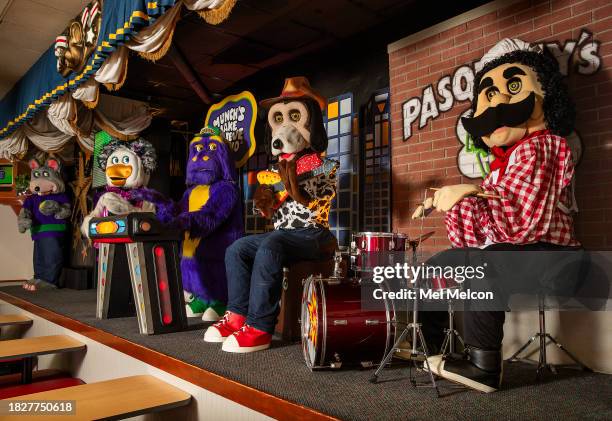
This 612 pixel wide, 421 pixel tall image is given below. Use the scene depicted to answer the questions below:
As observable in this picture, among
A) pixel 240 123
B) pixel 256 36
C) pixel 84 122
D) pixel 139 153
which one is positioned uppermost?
pixel 256 36

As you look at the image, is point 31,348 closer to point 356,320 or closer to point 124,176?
point 124,176

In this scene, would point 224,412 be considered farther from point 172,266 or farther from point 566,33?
point 566,33

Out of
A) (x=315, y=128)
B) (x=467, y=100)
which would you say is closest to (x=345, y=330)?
(x=315, y=128)

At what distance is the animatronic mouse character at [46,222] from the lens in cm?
475

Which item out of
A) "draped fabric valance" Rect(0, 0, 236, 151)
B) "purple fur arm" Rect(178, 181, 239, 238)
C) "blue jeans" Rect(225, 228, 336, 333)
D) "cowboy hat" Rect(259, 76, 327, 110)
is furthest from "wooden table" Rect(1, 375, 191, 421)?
"draped fabric valance" Rect(0, 0, 236, 151)

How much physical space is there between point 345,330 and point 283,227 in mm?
752

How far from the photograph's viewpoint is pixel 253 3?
111 inches

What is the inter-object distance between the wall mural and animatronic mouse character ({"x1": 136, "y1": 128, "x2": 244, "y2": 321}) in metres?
1.14

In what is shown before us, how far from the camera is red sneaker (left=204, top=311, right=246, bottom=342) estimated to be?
2205 millimetres

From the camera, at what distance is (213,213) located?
2723 millimetres

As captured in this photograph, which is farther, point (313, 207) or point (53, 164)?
point (53, 164)

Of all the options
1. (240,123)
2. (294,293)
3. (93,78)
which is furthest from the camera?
(240,123)

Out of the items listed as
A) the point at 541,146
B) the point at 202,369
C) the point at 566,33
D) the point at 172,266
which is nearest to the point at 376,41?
the point at 566,33

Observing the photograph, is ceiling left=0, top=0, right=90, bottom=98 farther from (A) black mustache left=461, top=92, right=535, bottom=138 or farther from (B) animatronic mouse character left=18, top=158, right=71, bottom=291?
(A) black mustache left=461, top=92, right=535, bottom=138
